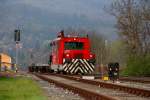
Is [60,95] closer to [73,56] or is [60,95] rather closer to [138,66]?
[73,56]

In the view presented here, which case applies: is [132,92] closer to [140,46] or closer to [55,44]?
[55,44]

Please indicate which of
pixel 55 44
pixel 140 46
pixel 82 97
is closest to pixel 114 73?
pixel 55 44

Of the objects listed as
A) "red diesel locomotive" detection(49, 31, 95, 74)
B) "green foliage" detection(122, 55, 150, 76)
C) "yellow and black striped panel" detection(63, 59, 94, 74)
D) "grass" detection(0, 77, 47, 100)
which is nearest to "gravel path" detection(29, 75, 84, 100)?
"grass" detection(0, 77, 47, 100)

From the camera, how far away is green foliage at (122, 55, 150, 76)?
4328 centimetres

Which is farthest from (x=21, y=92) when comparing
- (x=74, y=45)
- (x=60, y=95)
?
(x=74, y=45)

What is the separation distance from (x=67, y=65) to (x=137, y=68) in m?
6.18

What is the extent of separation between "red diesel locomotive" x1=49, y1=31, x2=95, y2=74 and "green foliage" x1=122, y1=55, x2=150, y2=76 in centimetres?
381

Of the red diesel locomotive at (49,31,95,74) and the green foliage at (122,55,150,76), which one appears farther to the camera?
the red diesel locomotive at (49,31,95,74)

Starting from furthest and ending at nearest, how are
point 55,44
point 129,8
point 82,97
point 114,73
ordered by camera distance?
point 129,8, point 55,44, point 114,73, point 82,97

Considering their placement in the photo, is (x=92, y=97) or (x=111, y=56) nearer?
(x=92, y=97)

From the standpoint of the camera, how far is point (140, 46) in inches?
2324

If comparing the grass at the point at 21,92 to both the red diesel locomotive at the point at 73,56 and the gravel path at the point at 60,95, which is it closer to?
the gravel path at the point at 60,95

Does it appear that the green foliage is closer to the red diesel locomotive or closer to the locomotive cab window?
the red diesel locomotive

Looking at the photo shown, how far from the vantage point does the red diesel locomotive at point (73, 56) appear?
43406 millimetres
